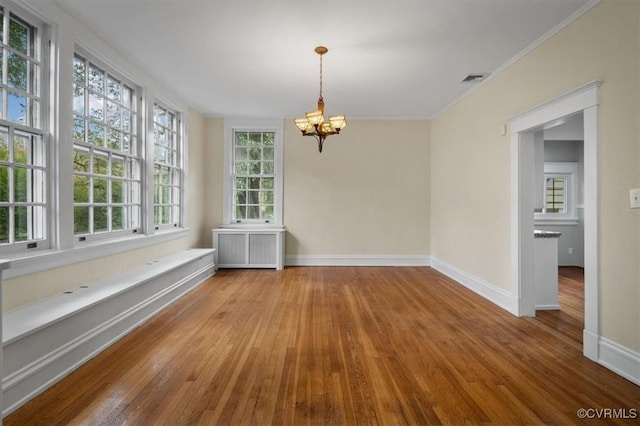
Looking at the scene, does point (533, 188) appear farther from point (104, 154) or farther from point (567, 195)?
point (104, 154)

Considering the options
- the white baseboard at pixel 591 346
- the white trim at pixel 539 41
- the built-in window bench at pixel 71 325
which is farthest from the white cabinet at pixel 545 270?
the built-in window bench at pixel 71 325

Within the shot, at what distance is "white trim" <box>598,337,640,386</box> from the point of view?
2.27 metres

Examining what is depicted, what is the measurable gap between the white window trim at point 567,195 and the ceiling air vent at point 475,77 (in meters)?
3.71

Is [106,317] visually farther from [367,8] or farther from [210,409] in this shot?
[367,8]

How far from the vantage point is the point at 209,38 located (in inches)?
132

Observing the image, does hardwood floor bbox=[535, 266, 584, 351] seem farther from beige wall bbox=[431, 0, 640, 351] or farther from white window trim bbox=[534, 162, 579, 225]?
white window trim bbox=[534, 162, 579, 225]

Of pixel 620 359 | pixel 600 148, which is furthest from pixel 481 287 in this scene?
pixel 600 148

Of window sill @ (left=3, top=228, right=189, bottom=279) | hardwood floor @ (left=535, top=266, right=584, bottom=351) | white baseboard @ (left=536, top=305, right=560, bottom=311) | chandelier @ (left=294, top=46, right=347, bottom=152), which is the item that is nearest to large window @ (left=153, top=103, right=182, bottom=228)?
window sill @ (left=3, top=228, right=189, bottom=279)

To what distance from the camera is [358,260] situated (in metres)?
6.44

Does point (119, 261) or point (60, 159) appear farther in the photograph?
point (119, 261)

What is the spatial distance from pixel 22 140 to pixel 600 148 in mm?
4588

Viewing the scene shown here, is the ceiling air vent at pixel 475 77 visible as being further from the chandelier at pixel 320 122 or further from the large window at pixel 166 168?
the large window at pixel 166 168

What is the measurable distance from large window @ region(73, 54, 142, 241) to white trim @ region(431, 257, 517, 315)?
4584 millimetres

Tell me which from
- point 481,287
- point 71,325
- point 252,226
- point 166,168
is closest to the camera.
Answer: point 71,325
